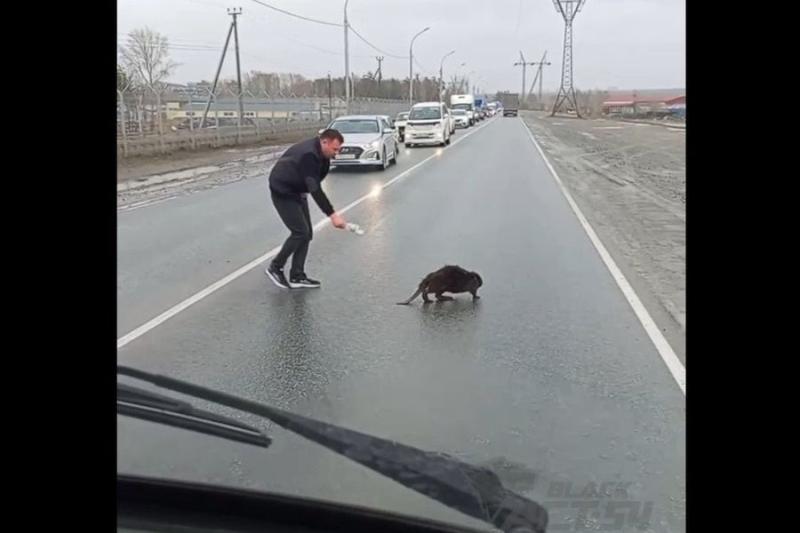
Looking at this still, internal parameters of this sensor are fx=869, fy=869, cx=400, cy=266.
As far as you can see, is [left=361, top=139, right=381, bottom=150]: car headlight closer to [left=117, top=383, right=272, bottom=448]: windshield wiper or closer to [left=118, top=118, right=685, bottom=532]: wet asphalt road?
[left=118, top=118, right=685, bottom=532]: wet asphalt road

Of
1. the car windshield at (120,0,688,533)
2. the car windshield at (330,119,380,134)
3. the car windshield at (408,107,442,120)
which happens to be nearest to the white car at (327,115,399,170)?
the car windshield at (330,119,380,134)

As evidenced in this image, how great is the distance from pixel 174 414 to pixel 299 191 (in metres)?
5.93

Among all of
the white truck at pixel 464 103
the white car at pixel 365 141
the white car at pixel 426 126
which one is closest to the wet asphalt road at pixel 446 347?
the white car at pixel 365 141

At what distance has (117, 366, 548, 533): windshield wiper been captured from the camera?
251 cm

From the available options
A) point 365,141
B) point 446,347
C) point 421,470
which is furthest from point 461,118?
point 421,470

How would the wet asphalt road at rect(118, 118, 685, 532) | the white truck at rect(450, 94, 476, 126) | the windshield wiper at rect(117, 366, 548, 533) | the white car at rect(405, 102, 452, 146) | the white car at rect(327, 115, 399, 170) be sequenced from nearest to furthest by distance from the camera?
the windshield wiper at rect(117, 366, 548, 533) < the wet asphalt road at rect(118, 118, 685, 532) < the white car at rect(327, 115, 399, 170) < the white car at rect(405, 102, 452, 146) < the white truck at rect(450, 94, 476, 126)

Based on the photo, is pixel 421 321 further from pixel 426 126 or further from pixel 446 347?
pixel 426 126

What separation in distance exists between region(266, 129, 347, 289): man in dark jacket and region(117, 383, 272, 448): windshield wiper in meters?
5.42

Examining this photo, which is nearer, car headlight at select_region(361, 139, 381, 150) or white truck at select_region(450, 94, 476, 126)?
car headlight at select_region(361, 139, 381, 150)

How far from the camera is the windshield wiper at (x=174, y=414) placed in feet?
8.52

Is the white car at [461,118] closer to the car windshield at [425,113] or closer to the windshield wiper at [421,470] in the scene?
the car windshield at [425,113]
